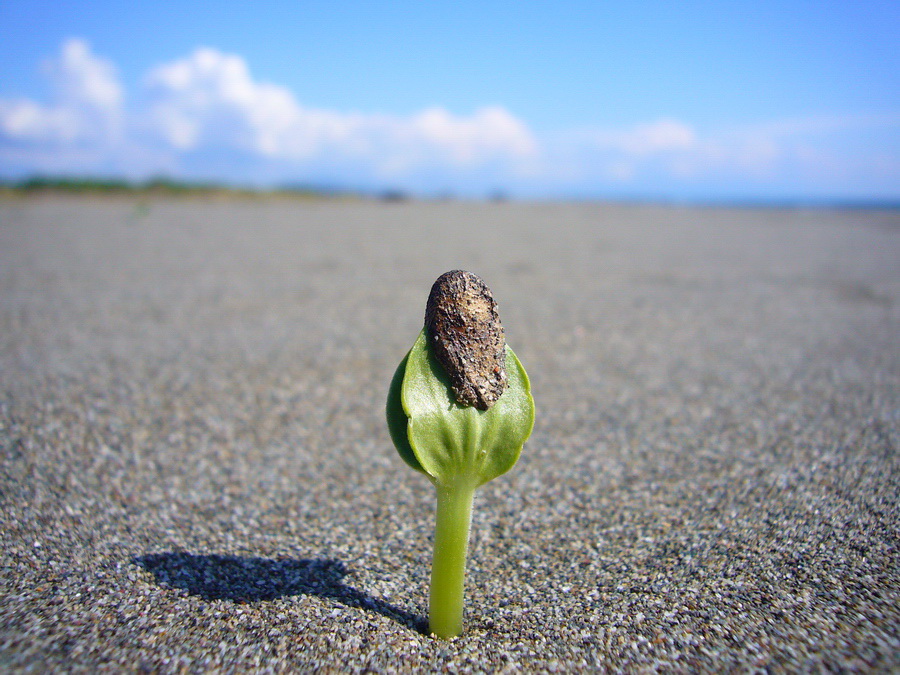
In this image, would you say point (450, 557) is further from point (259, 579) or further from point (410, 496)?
point (410, 496)

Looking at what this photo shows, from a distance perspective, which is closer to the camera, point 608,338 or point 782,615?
point 782,615

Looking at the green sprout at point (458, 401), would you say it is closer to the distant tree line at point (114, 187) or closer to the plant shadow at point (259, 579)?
the plant shadow at point (259, 579)

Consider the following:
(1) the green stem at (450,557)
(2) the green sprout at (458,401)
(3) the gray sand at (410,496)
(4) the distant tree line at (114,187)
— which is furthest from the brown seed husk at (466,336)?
(4) the distant tree line at (114,187)

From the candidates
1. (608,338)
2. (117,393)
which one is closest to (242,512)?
(117,393)

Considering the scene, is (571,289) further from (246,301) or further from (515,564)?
(515,564)

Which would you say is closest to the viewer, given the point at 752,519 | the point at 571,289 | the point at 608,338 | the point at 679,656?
the point at 679,656

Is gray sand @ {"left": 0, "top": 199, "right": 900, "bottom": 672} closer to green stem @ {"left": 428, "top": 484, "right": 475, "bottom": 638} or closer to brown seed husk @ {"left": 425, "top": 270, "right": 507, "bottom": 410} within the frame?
green stem @ {"left": 428, "top": 484, "right": 475, "bottom": 638}
